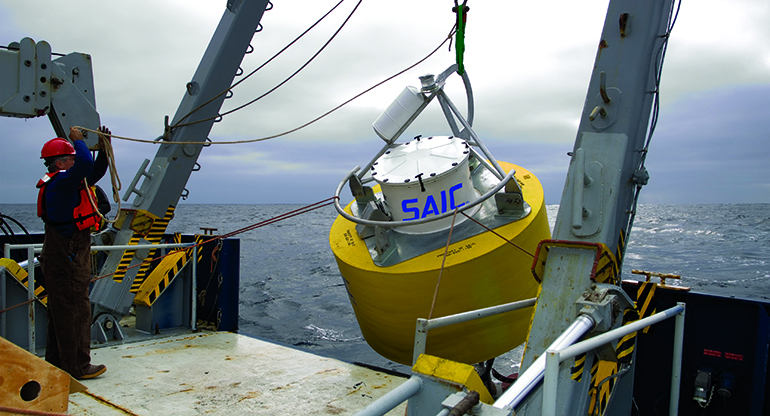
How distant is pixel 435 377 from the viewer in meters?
1.83

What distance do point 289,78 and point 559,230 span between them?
4095 mm

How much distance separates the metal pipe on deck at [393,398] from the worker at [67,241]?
2929mm

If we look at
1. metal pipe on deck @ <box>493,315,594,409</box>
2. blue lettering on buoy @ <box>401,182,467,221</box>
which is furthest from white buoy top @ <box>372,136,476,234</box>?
metal pipe on deck @ <box>493,315,594,409</box>

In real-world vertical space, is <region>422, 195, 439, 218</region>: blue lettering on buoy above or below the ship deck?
above

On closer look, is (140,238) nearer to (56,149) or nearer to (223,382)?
(56,149)

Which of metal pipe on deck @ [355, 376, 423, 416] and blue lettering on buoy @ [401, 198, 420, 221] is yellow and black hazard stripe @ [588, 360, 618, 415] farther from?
blue lettering on buoy @ [401, 198, 420, 221]

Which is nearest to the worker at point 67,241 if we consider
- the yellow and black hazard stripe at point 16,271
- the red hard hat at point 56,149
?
the red hard hat at point 56,149

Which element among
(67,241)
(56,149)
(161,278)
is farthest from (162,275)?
(56,149)

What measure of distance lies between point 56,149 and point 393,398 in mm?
3226

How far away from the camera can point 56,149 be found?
364 cm

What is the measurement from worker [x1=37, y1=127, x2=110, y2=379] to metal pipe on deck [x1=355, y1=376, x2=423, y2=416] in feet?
9.61

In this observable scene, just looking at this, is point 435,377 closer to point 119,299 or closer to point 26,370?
point 26,370

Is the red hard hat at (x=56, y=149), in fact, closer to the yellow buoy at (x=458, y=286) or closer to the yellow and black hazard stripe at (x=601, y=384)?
the yellow buoy at (x=458, y=286)

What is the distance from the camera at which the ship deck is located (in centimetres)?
340
